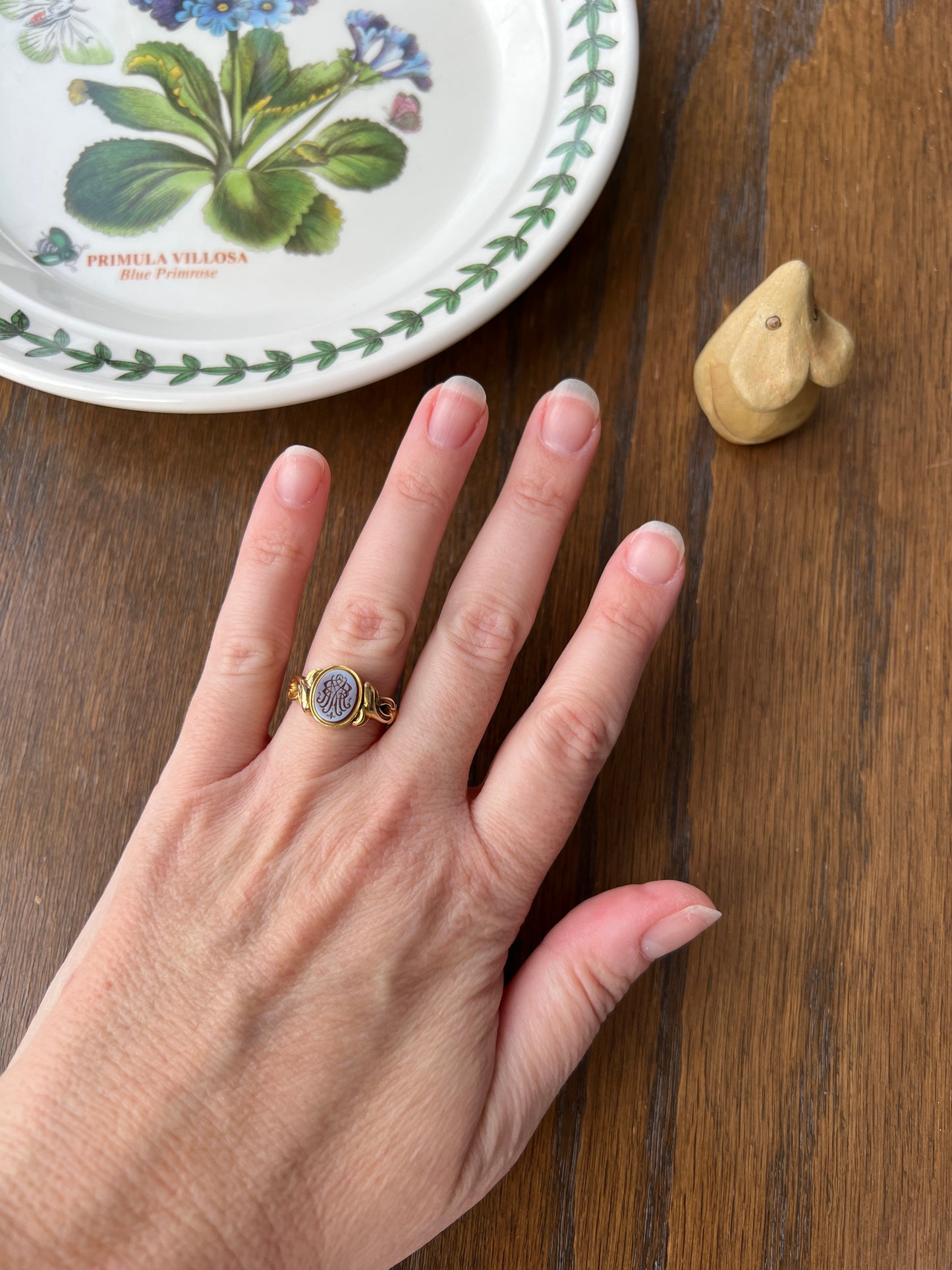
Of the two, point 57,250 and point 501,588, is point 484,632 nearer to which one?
point 501,588

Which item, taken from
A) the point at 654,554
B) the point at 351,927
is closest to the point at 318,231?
the point at 654,554

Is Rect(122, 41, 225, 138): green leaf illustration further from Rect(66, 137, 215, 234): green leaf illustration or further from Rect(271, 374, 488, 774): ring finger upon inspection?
Rect(271, 374, 488, 774): ring finger

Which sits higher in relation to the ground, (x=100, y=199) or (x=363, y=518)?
(x=100, y=199)

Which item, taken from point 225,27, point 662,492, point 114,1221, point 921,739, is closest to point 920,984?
point 921,739

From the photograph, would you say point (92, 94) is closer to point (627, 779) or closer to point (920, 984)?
point (627, 779)

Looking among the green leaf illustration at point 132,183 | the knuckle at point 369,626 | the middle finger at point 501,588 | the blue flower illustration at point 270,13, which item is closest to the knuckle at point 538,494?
the middle finger at point 501,588

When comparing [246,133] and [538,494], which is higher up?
[246,133]
